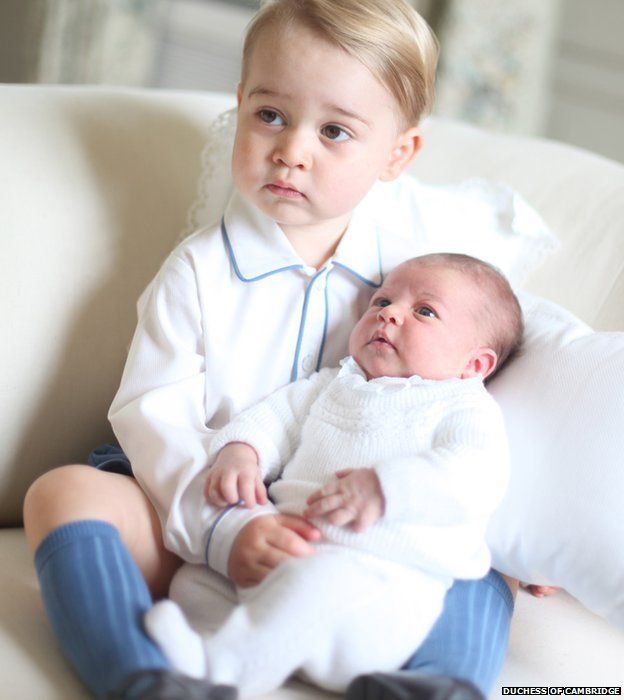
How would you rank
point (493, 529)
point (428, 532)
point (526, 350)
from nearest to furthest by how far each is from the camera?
1. point (428, 532)
2. point (493, 529)
3. point (526, 350)

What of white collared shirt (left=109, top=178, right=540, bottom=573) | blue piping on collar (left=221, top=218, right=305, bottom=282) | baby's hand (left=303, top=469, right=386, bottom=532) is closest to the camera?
baby's hand (left=303, top=469, right=386, bottom=532)

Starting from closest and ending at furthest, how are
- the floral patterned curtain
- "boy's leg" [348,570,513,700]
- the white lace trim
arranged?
"boy's leg" [348,570,513,700]
the white lace trim
the floral patterned curtain

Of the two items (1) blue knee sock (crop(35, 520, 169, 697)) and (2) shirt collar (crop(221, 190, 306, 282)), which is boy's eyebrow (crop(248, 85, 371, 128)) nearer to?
(2) shirt collar (crop(221, 190, 306, 282))

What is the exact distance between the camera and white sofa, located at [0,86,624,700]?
1147mm

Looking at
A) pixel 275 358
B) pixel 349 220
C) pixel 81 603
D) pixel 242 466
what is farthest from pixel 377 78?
pixel 81 603

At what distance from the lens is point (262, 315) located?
3.97 ft

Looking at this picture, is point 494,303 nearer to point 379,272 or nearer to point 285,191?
point 379,272

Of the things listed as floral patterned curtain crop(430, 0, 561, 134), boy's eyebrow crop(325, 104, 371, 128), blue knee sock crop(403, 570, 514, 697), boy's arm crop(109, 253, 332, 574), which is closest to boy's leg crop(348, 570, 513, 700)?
blue knee sock crop(403, 570, 514, 697)

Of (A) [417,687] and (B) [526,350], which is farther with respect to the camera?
(B) [526,350]

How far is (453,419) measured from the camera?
3.42 ft

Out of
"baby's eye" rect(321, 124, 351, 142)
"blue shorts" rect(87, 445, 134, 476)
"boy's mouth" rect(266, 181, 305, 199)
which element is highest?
"baby's eye" rect(321, 124, 351, 142)

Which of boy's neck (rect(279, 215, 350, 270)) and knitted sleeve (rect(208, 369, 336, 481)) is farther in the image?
boy's neck (rect(279, 215, 350, 270))

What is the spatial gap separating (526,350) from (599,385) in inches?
4.9

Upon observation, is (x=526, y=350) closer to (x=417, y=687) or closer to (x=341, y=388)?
(x=341, y=388)
